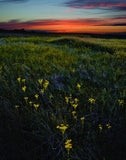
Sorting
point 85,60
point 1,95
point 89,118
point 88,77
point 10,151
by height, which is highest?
point 85,60

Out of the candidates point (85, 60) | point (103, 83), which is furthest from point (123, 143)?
point (85, 60)

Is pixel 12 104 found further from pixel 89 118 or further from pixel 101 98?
pixel 101 98

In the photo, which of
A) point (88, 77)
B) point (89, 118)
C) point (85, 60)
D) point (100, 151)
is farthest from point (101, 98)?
point (85, 60)

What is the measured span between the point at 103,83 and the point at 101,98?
0.68 m

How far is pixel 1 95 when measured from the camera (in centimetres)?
294

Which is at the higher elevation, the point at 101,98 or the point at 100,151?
the point at 101,98

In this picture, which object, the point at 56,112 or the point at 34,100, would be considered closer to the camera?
the point at 56,112

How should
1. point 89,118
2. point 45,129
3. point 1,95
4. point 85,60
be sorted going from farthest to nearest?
point 85,60 < point 1,95 < point 89,118 < point 45,129

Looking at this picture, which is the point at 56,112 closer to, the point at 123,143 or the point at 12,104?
the point at 12,104

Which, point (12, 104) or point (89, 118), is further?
point (12, 104)

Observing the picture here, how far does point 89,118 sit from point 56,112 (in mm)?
569

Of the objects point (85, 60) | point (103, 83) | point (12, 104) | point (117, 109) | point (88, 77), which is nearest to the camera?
point (117, 109)

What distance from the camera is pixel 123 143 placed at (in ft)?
5.96

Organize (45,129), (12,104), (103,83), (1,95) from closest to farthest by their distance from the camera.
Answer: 1. (45,129)
2. (12,104)
3. (1,95)
4. (103,83)
